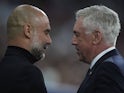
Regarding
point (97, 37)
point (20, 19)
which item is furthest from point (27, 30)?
point (97, 37)

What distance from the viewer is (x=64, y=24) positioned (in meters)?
5.02

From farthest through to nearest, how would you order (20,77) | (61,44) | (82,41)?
(61,44), (82,41), (20,77)

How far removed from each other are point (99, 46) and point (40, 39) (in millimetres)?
289

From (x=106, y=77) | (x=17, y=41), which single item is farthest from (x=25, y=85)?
(x=106, y=77)

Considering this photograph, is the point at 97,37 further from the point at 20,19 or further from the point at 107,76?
the point at 20,19

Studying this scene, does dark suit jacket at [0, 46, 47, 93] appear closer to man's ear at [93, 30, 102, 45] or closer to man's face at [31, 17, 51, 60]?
man's face at [31, 17, 51, 60]

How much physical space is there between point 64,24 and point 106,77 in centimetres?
330

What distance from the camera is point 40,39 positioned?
74.5 inches

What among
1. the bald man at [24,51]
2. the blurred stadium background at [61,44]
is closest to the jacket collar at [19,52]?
the bald man at [24,51]

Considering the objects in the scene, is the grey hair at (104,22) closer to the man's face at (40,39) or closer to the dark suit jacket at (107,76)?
the dark suit jacket at (107,76)

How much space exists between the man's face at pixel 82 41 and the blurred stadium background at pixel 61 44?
259 centimetres

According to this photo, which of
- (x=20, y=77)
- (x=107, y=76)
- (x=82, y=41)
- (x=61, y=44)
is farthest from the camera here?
(x=61, y=44)

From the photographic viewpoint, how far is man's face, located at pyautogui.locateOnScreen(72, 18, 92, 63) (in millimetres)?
2008

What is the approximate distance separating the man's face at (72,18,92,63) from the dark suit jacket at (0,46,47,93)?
15.4 inches
